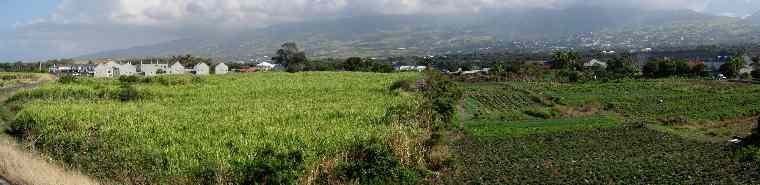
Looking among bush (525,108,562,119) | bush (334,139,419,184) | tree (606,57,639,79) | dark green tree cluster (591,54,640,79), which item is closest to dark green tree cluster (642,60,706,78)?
dark green tree cluster (591,54,640,79)

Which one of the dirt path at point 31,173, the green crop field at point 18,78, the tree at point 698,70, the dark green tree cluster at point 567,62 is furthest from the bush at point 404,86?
the dark green tree cluster at point 567,62

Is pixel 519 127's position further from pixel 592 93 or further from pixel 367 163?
pixel 592 93

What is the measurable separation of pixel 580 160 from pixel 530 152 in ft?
7.49

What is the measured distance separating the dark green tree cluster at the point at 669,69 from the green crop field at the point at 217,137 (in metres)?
58.2

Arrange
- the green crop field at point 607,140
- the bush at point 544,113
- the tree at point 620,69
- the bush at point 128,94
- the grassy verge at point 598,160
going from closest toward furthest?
1. the grassy verge at point 598,160
2. the green crop field at point 607,140
3. the bush at point 128,94
4. the bush at point 544,113
5. the tree at point 620,69

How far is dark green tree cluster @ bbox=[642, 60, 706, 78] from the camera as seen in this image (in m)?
76.8

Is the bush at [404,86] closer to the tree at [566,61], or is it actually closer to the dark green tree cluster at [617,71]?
the dark green tree cluster at [617,71]

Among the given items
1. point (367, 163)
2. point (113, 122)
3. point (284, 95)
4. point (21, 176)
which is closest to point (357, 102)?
point (284, 95)

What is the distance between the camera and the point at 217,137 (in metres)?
15.9

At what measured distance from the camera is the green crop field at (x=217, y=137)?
12.7 metres

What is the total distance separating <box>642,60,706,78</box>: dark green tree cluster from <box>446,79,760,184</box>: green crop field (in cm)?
Answer: 2779

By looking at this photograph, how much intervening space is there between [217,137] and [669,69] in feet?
233

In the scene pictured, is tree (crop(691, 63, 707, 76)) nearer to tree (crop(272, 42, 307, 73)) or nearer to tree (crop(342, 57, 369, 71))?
tree (crop(342, 57, 369, 71))

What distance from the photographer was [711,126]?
29.7 m
